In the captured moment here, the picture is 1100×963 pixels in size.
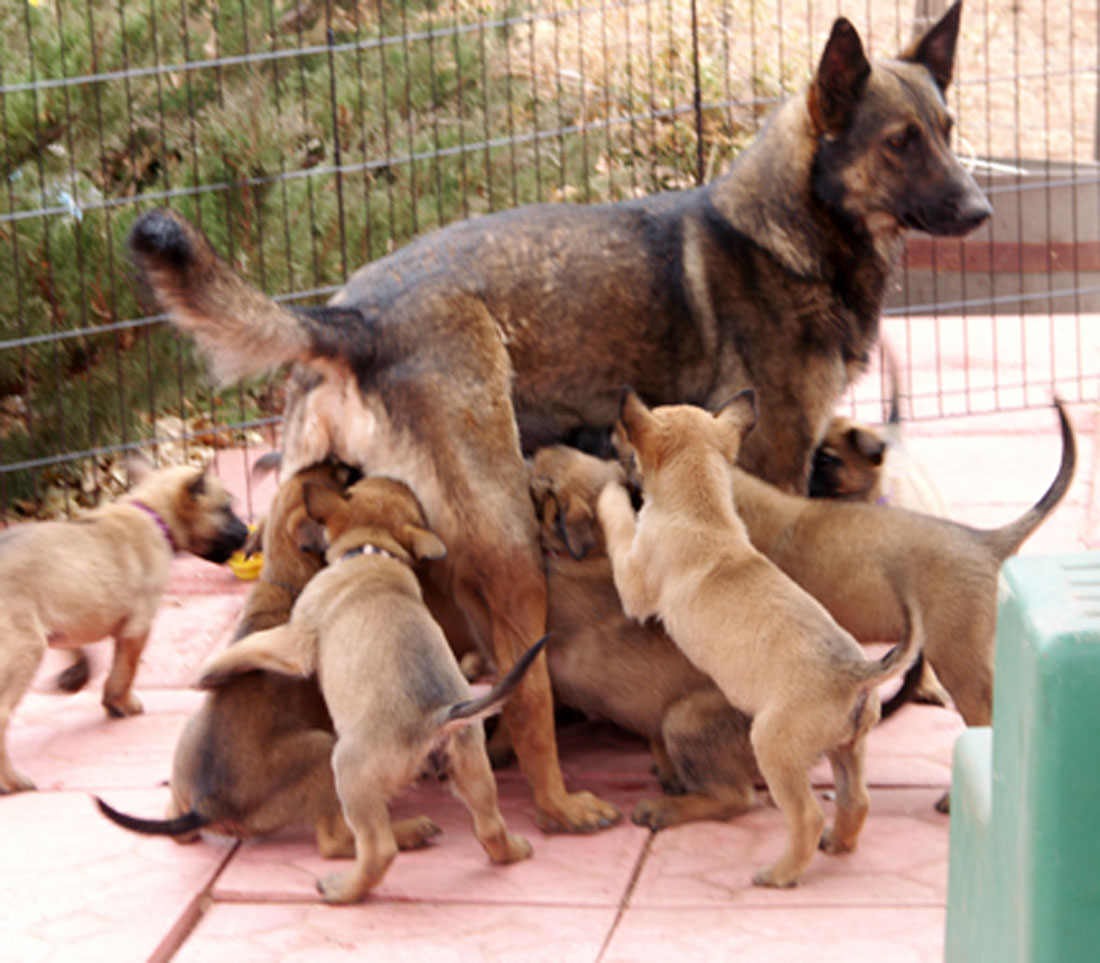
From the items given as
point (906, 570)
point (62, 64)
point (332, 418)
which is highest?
point (62, 64)

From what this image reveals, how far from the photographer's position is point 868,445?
504 cm

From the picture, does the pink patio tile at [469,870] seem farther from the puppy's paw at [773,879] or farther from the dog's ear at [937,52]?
the dog's ear at [937,52]

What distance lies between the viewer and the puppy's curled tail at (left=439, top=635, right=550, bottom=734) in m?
3.62

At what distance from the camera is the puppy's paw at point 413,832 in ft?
14.0

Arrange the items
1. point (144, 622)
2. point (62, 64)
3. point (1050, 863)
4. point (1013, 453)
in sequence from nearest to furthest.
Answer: point (1050, 863) < point (144, 622) < point (62, 64) < point (1013, 453)

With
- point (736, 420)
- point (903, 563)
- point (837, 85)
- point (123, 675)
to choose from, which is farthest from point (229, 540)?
point (837, 85)

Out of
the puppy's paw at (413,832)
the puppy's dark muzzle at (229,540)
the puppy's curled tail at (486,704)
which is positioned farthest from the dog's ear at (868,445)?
the puppy's dark muzzle at (229,540)

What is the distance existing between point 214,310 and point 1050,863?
2.67 m

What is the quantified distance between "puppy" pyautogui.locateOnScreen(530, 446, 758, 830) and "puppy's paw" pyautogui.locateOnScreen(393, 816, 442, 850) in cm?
59

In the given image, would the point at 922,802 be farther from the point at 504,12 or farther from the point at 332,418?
the point at 504,12

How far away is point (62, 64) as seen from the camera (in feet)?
22.4

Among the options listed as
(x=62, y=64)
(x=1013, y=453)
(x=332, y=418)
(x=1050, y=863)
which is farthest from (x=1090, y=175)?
(x=1050, y=863)

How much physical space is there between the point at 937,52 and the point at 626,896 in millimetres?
2870

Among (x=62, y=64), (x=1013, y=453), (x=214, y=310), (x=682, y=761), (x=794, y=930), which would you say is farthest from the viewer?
(x=1013, y=453)
